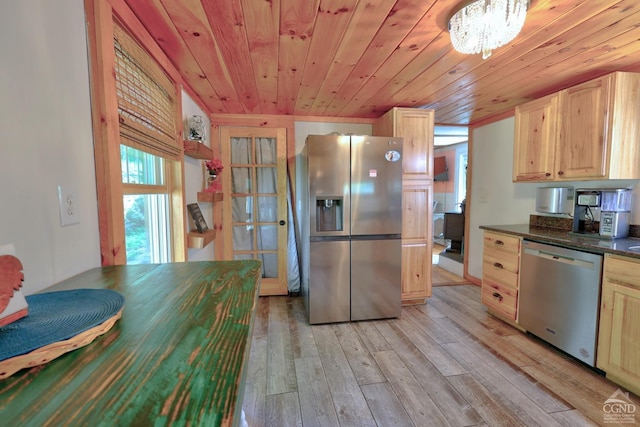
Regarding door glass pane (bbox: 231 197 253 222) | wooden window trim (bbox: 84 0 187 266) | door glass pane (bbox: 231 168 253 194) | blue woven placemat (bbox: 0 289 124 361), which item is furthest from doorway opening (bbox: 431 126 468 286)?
blue woven placemat (bbox: 0 289 124 361)

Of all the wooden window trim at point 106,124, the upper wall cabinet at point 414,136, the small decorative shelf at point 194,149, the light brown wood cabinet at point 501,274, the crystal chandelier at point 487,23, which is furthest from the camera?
the upper wall cabinet at point 414,136

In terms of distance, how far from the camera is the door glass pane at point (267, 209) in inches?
127

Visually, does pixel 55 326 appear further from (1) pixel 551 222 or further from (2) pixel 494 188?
(2) pixel 494 188

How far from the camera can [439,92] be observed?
8.09ft

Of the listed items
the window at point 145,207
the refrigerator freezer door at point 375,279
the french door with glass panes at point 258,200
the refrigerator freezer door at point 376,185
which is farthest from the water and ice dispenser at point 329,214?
the window at point 145,207

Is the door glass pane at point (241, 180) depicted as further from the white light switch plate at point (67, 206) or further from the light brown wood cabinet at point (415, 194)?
the white light switch plate at point (67, 206)

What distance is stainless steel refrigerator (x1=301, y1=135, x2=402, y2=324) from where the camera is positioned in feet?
8.16

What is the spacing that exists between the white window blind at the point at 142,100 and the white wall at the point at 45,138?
0.20m

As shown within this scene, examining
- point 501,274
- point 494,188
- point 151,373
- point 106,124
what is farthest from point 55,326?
point 494,188

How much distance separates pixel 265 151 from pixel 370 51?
177 cm

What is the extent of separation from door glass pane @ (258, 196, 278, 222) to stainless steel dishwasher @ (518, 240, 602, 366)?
99.0 inches

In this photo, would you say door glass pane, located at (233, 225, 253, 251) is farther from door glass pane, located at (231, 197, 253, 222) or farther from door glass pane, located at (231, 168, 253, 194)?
door glass pane, located at (231, 168, 253, 194)

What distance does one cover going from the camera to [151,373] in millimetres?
448

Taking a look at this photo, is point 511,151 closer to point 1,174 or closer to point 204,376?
point 204,376
